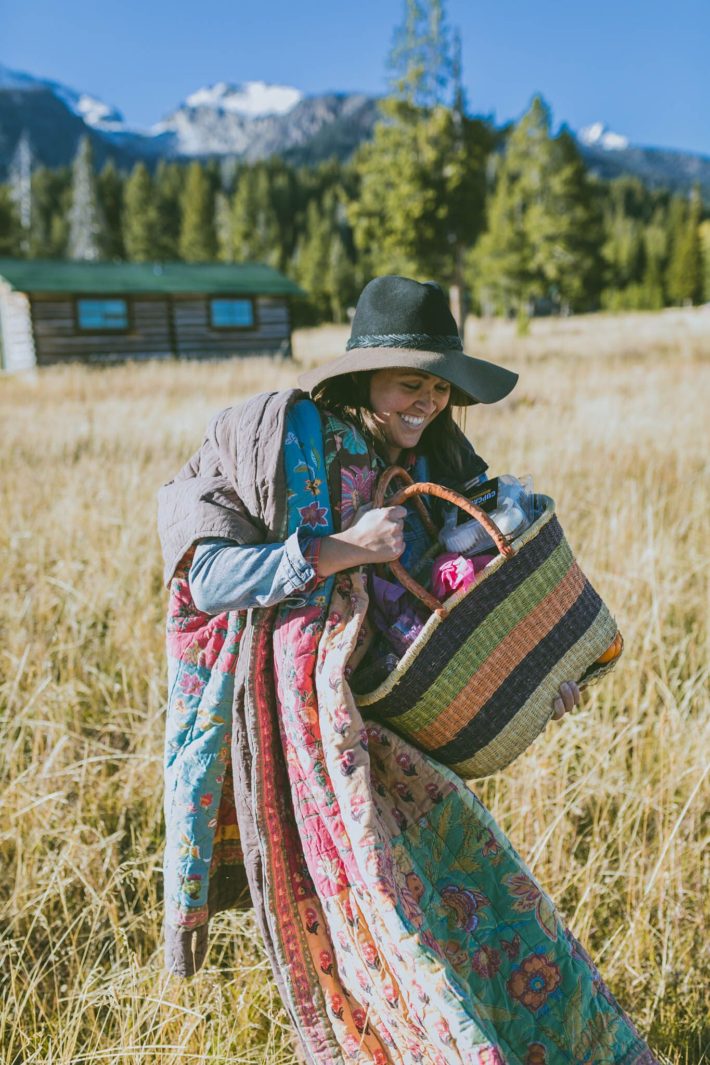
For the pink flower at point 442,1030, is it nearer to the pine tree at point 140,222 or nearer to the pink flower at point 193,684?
the pink flower at point 193,684

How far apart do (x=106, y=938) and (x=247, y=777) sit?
3.33 feet

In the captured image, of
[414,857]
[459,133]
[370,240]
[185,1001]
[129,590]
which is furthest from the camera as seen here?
[370,240]

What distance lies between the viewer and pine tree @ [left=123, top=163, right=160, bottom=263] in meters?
57.1

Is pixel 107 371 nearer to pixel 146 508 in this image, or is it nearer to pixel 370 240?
pixel 370 240

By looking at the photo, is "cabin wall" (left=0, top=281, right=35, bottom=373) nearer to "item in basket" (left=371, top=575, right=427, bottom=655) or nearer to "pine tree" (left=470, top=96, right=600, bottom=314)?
"item in basket" (left=371, top=575, right=427, bottom=655)

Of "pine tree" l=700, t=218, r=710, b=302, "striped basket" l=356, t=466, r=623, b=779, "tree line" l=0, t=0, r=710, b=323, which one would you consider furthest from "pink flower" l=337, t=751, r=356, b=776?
"pine tree" l=700, t=218, r=710, b=302

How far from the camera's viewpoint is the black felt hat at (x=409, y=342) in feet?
4.70

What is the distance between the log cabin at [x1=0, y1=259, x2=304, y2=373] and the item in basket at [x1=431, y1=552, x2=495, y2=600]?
18.9 m

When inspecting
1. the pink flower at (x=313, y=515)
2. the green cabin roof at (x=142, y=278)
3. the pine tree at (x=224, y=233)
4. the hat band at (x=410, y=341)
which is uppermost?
the pine tree at (x=224, y=233)

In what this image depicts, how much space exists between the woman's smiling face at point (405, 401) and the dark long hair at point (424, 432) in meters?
0.02

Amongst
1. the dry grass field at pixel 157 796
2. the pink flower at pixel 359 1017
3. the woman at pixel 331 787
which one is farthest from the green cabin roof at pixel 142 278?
the pink flower at pixel 359 1017

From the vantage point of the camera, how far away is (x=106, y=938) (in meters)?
2.00

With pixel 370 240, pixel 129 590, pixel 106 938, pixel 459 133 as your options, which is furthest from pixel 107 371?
pixel 106 938

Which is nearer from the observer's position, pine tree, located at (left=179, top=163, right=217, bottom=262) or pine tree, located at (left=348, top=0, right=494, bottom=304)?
pine tree, located at (left=348, top=0, right=494, bottom=304)
